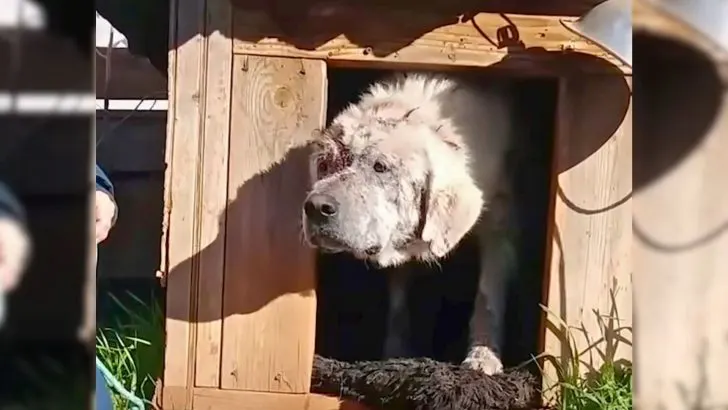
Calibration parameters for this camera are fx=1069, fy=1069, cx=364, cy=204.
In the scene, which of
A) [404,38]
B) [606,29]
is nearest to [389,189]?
[404,38]

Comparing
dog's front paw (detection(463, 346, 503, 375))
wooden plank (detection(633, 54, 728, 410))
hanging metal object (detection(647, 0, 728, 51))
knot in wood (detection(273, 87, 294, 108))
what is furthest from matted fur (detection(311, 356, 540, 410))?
hanging metal object (detection(647, 0, 728, 51))

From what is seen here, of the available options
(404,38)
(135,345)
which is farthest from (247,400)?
(404,38)

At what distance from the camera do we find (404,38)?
91 centimetres

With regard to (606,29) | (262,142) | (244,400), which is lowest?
(244,400)

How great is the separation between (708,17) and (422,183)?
295 millimetres

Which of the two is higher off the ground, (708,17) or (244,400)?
(708,17)

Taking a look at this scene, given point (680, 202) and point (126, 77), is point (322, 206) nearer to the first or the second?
point (126, 77)

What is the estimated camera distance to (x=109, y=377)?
900 millimetres

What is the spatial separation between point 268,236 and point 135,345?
0.49 feet

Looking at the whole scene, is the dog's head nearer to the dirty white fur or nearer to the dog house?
the dog house

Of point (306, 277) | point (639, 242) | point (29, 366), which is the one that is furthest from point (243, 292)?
point (639, 242)

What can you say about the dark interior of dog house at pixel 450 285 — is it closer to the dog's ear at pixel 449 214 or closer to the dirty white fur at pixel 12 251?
the dog's ear at pixel 449 214

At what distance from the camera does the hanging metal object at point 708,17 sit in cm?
93

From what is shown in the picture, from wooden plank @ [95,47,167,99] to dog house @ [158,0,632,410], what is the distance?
25mm
